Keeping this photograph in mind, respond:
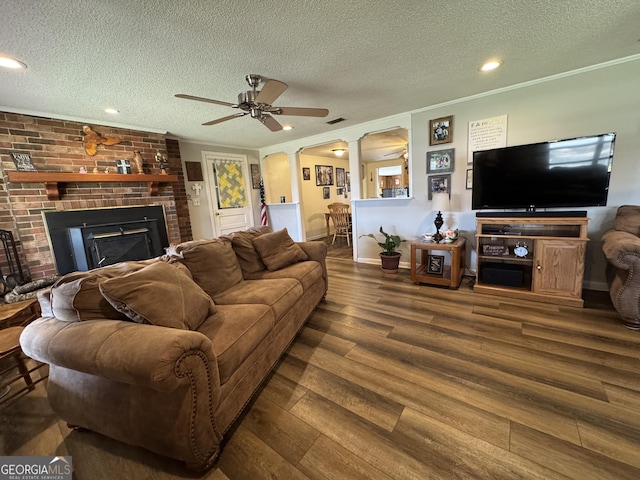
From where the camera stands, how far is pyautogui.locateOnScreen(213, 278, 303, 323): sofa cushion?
69.7 inches

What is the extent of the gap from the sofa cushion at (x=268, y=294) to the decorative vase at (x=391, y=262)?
1843mm

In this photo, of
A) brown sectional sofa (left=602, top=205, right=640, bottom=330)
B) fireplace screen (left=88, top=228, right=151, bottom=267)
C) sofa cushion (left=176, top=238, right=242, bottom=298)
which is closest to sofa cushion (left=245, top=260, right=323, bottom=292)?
sofa cushion (left=176, top=238, right=242, bottom=298)

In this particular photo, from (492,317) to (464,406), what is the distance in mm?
1204

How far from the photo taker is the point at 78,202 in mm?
2996

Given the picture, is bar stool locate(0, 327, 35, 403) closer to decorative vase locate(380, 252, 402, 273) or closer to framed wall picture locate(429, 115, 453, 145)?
decorative vase locate(380, 252, 402, 273)

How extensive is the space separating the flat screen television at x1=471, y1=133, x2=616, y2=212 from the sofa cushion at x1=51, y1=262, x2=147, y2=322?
337 cm

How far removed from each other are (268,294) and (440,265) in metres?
2.27

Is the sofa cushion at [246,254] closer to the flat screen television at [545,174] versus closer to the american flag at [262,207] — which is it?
the flat screen television at [545,174]

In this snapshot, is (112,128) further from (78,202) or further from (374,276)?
(374,276)

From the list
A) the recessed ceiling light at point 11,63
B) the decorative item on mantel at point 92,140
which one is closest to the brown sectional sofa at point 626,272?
the recessed ceiling light at point 11,63

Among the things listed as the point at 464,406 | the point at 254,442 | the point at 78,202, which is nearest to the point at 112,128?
the point at 78,202

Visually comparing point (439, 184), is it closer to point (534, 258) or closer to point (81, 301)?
point (534, 258)

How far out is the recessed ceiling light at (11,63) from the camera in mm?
1720

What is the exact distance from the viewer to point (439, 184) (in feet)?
10.9
